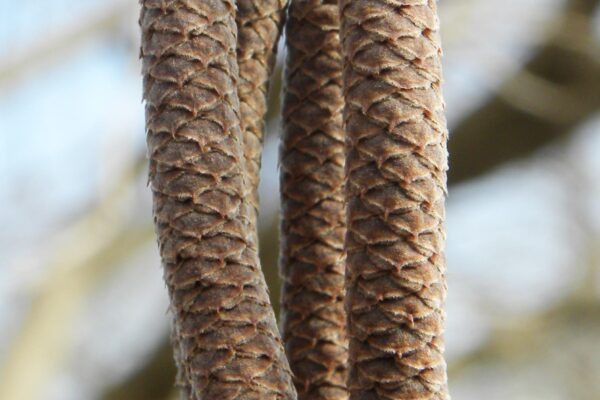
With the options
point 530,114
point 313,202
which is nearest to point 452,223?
point 530,114

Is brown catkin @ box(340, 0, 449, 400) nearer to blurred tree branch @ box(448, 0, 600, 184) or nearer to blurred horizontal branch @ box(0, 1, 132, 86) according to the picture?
blurred tree branch @ box(448, 0, 600, 184)

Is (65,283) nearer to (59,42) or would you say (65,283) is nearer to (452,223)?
(59,42)

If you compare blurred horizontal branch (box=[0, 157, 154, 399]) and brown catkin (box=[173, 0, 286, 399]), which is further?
blurred horizontal branch (box=[0, 157, 154, 399])

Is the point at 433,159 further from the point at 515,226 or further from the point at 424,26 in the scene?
the point at 515,226

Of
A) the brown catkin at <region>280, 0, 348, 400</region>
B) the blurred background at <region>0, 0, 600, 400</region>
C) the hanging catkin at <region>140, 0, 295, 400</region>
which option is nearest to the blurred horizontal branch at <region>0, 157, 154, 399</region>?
the blurred background at <region>0, 0, 600, 400</region>

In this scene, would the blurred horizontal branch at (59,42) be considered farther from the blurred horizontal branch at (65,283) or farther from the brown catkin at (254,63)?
the brown catkin at (254,63)

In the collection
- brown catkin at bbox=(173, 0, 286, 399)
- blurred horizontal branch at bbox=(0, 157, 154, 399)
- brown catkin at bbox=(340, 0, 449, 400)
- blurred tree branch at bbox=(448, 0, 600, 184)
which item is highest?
blurred tree branch at bbox=(448, 0, 600, 184)

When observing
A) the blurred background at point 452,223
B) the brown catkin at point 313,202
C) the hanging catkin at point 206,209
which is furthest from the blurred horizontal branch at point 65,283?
the hanging catkin at point 206,209
